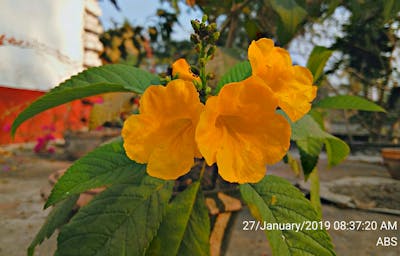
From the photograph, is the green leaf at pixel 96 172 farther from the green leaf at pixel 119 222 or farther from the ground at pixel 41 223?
the ground at pixel 41 223

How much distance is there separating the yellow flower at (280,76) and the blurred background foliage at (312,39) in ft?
0.87

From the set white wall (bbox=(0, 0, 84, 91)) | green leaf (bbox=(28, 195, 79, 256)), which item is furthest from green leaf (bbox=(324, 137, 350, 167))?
white wall (bbox=(0, 0, 84, 91))

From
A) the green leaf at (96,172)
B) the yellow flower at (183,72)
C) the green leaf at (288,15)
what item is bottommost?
the green leaf at (96,172)

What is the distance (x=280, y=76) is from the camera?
447 mm

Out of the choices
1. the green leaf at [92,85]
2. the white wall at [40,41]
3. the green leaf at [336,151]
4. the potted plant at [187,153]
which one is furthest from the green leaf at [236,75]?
the white wall at [40,41]

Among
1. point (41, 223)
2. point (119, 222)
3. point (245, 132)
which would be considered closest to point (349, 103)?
point (245, 132)

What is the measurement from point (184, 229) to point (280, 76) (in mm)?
284

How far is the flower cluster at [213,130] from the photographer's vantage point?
37cm

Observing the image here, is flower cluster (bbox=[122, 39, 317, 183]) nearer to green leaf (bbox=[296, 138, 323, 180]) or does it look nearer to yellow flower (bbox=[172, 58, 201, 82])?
yellow flower (bbox=[172, 58, 201, 82])

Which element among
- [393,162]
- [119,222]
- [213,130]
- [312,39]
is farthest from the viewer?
[312,39]

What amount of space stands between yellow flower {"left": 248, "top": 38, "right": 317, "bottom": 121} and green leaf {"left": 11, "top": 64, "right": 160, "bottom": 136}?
21 centimetres

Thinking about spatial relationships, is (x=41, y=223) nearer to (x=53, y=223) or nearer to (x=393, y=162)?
(x=53, y=223)

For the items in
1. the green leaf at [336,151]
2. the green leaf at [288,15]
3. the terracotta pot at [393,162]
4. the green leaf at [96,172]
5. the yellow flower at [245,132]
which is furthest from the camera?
the terracotta pot at [393,162]

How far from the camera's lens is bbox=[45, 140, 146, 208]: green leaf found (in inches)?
18.4
